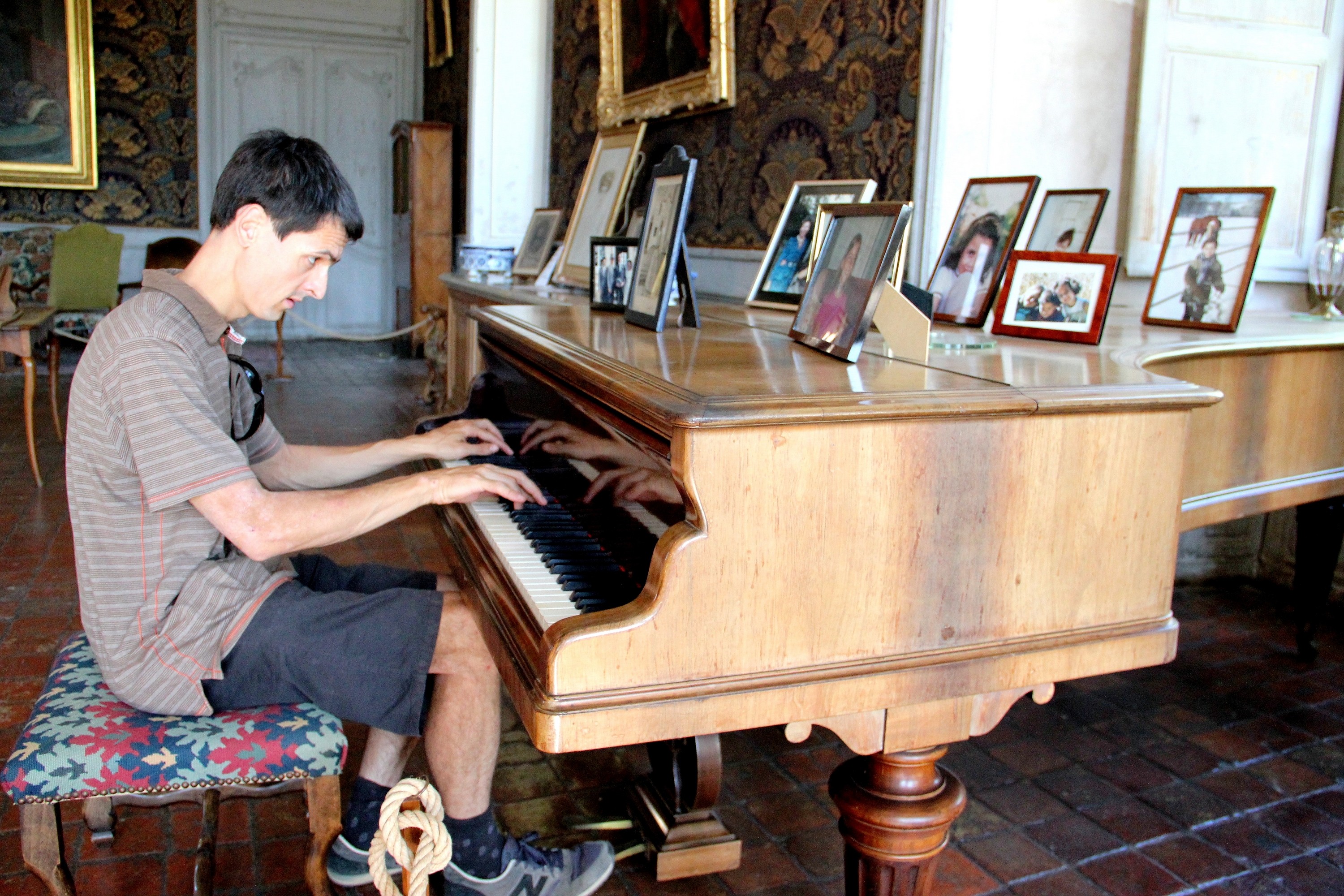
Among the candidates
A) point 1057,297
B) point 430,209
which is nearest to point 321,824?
point 1057,297

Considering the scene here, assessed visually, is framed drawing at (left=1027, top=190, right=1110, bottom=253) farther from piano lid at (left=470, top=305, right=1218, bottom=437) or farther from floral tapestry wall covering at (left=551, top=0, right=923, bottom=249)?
piano lid at (left=470, top=305, right=1218, bottom=437)

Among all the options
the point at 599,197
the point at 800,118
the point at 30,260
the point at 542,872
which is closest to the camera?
the point at 542,872

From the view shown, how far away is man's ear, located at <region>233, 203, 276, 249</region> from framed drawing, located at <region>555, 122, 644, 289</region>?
2.30m

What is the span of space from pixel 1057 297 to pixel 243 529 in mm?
1660

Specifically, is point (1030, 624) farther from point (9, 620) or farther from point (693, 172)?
point (9, 620)

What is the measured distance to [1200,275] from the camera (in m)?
2.62

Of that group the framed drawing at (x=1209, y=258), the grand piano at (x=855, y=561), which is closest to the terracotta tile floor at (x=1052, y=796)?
the grand piano at (x=855, y=561)

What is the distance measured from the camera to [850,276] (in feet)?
5.53

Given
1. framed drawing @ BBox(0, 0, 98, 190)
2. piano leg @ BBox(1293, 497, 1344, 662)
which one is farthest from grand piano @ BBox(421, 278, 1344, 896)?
framed drawing @ BBox(0, 0, 98, 190)

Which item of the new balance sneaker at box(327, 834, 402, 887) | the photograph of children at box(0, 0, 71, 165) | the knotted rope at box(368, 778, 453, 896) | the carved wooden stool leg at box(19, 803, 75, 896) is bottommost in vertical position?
the new balance sneaker at box(327, 834, 402, 887)

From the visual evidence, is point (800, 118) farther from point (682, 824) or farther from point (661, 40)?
point (682, 824)

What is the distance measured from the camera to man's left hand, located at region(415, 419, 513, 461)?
2.17m

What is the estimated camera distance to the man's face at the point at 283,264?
1.71 m

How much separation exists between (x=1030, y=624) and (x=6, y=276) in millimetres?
5544
